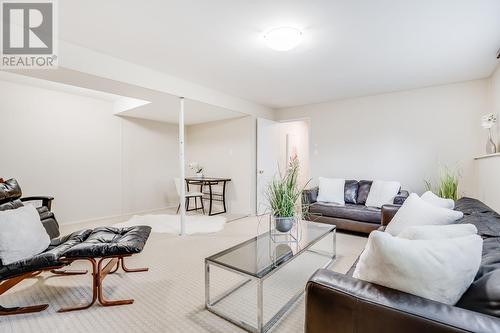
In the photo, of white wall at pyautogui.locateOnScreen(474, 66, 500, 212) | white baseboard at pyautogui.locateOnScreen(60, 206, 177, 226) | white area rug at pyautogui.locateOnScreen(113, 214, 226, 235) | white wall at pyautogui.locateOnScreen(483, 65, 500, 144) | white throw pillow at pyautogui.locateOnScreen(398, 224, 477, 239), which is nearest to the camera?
white throw pillow at pyautogui.locateOnScreen(398, 224, 477, 239)

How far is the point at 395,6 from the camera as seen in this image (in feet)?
6.10

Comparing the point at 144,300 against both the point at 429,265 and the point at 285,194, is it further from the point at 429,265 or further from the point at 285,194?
the point at 429,265

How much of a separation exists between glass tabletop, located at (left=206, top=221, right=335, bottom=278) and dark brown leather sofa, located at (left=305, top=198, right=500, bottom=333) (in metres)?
0.65

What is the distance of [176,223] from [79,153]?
2259mm

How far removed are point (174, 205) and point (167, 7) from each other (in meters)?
4.84

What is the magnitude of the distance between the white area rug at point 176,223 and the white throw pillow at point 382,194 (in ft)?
8.26

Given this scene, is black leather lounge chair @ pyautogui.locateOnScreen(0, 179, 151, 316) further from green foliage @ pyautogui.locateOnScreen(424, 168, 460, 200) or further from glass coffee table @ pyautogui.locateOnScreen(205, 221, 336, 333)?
green foliage @ pyautogui.locateOnScreen(424, 168, 460, 200)

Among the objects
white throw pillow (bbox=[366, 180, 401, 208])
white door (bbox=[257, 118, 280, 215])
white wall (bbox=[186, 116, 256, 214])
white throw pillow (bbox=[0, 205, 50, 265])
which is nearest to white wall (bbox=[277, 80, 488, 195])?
white throw pillow (bbox=[366, 180, 401, 208])

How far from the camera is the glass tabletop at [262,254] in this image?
1669mm

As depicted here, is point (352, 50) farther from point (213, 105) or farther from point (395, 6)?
point (213, 105)

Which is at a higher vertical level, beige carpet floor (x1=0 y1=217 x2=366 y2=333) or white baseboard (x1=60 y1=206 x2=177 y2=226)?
white baseboard (x1=60 y1=206 x2=177 y2=226)

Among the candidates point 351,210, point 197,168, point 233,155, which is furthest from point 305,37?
point 197,168

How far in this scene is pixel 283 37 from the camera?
7.17 feet

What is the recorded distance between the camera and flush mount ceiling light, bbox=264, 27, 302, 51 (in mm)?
2142
